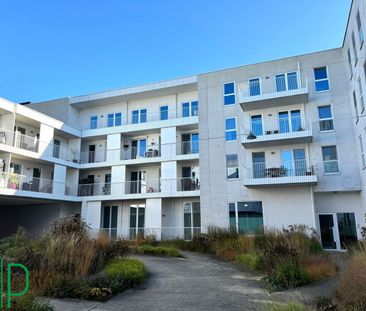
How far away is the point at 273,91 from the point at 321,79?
10.1 feet

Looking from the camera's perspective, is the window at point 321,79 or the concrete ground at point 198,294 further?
the window at point 321,79

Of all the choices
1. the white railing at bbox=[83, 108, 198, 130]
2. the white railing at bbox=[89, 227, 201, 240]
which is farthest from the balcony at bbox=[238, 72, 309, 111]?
the white railing at bbox=[89, 227, 201, 240]

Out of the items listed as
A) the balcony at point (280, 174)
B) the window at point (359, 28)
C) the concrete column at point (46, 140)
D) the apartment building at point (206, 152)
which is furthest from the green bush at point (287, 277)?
the concrete column at point (46, 140)

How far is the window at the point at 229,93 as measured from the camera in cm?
2280

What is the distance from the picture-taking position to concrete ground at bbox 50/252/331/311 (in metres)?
7.07

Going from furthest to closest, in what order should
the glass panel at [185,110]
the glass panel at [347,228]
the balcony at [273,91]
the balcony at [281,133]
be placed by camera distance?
the glass panel at [185,110]
the balcony at [273,91]
the balcony at [281,133]
the glass panel at [347,228]

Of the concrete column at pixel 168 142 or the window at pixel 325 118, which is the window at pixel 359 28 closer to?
the window at pixel 325 118

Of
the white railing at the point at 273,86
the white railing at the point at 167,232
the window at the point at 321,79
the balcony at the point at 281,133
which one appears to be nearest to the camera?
the balcony at the point at 281,133

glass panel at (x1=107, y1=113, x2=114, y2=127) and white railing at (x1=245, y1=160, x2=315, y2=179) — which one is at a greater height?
glass panel at (x1=107, y1=113, x2=114, y2=127)

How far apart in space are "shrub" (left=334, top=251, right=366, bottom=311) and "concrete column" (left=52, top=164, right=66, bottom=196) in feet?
69.3

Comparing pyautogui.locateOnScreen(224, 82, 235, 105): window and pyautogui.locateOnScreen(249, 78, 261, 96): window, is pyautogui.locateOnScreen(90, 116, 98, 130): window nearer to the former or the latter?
pyautogui.locateOnScreen(224, 82, 235, 105): window

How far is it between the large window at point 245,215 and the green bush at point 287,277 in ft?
36.3

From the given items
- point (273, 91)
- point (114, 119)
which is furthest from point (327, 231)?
point (114, 119)

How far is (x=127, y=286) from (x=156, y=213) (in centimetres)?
1419
